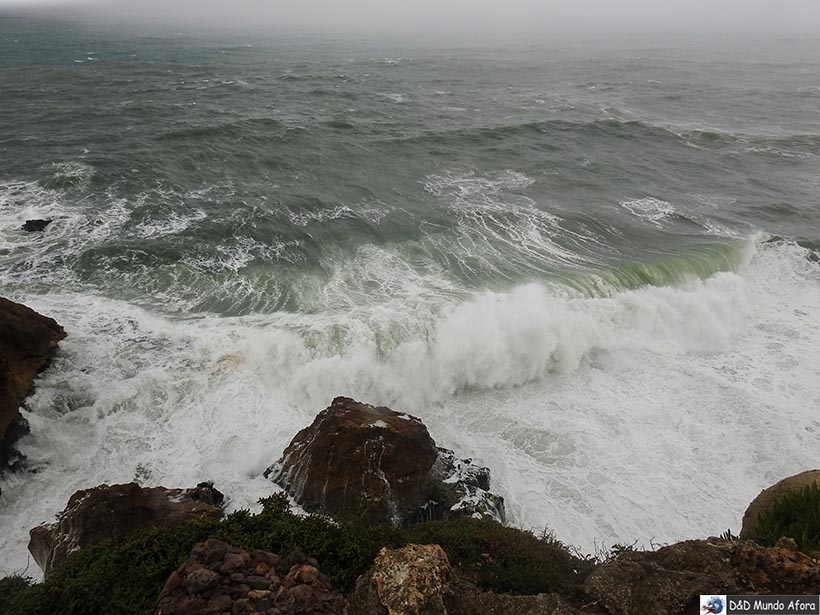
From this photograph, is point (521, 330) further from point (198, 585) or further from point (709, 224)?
point (709, 224)

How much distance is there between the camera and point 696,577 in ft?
20.7

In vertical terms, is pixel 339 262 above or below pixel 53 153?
below

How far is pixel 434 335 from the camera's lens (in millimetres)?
17375

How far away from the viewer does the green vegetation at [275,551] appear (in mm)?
6965

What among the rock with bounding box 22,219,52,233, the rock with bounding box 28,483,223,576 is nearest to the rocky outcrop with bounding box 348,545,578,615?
the rock with bounding box 28,483,223,576

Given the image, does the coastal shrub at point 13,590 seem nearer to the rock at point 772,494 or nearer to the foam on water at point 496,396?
the foam on water at point 496,396

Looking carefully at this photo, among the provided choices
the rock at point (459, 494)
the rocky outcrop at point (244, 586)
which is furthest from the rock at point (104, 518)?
the rock at point (459, 494)

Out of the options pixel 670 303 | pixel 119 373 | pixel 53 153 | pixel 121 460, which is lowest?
pixel 121 460

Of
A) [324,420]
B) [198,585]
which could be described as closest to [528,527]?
[324,420]

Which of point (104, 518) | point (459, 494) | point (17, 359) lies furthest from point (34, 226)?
point (459, 494)

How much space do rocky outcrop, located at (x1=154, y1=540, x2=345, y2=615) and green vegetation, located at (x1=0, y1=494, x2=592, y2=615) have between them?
0.93 meters

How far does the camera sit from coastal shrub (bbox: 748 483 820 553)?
25.2 ft

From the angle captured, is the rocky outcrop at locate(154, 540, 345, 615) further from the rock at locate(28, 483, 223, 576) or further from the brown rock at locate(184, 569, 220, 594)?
the rock at locate(28, 483, 223, 576)

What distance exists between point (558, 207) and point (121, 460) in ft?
78.4
